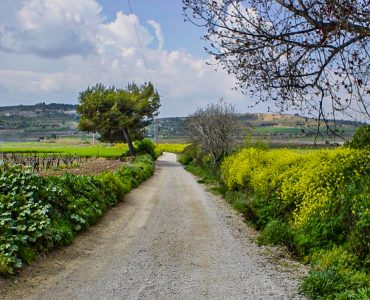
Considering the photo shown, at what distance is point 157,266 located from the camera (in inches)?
383

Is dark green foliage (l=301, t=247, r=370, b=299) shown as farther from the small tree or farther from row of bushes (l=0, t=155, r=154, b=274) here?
the small tree

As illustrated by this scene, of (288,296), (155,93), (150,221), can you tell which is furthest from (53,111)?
(288,296)

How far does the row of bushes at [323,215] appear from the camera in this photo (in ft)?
25.7

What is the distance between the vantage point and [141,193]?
24.3 meters

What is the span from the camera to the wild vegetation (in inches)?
309

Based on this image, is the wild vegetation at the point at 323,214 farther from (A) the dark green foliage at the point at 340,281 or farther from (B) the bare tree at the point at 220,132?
(B) the bare tree at the point at 220,132

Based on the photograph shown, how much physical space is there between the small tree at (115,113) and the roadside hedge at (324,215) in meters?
42.4

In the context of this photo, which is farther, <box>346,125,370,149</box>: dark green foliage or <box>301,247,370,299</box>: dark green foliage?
<box>346,125,370,149</box>: dark green foliage

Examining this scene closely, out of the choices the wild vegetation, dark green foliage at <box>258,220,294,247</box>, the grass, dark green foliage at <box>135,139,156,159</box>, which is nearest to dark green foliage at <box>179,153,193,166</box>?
dark green foliage at <box>135,139,156,159</box>

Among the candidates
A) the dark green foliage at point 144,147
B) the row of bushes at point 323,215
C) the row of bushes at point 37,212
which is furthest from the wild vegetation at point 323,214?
the dark green foliage at point 144,147

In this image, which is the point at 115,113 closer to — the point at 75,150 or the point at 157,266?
the point at 75,150

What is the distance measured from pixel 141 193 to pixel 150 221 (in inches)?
341

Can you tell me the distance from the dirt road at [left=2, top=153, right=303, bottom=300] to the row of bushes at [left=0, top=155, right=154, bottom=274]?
0.33 metres

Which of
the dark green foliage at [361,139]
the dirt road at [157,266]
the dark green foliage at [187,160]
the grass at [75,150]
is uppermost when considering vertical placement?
the dark green foliage at [361,139]
